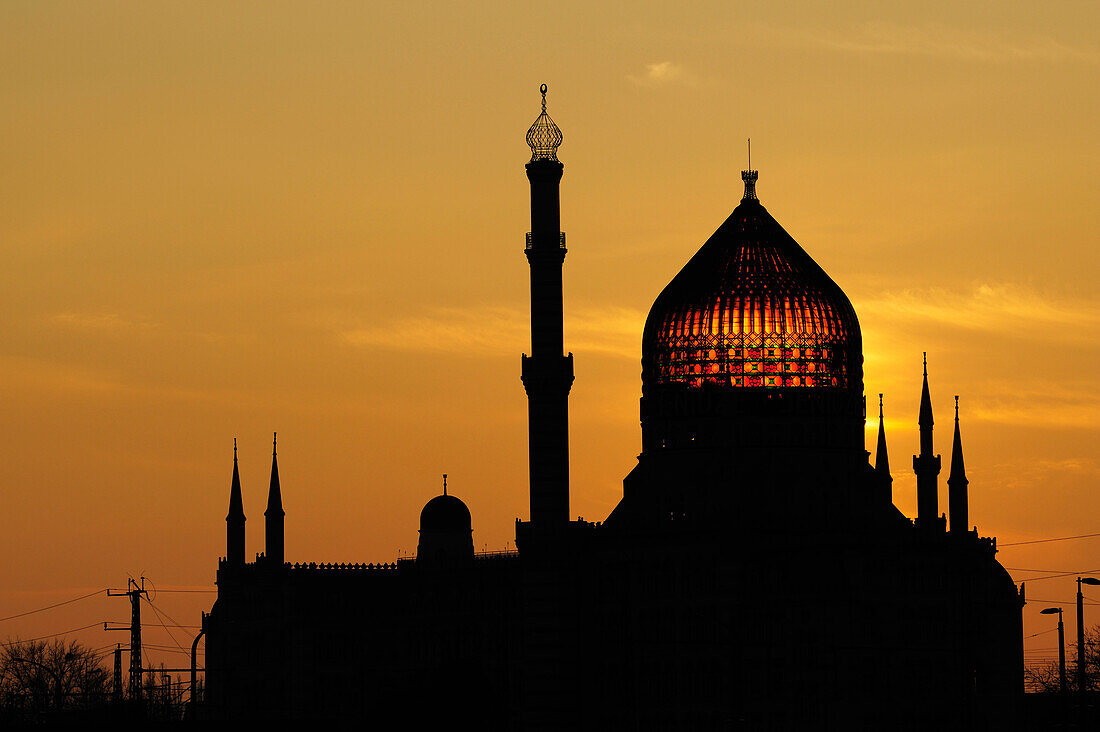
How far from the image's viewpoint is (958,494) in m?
120

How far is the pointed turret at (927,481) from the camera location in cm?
11750

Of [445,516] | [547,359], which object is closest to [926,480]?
[547,359]

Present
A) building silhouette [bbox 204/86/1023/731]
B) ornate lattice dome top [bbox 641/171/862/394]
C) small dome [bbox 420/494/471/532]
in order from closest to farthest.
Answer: building silhouette [bbox 204/86/1023/731]
ornate lattice dome top [bbox 641/171/862/394]
small dome [bbox 420/494/471/532]

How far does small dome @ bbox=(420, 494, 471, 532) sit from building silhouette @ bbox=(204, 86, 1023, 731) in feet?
45.4

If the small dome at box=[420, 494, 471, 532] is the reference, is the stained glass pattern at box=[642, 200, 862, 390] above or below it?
above

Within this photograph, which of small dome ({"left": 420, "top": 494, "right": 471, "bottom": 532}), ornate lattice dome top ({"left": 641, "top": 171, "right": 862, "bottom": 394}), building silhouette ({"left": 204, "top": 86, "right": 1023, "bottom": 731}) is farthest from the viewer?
small dome ({"left": 420, "top": 494, "right": 471, "bottom": 532})

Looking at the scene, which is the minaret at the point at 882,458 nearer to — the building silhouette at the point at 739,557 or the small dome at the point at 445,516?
the building silhouette at the point at 739,557

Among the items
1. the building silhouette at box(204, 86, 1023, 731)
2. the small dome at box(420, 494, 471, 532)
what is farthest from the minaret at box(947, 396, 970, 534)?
the small dome at box(420, 494, 471, 532)

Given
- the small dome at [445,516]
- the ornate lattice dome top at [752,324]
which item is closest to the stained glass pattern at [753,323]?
the ornate lattice dome top at [752,324]

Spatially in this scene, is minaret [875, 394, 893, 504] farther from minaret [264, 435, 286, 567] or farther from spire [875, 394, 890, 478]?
minaret [264, 435, 286, 567]

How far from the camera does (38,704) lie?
149 m

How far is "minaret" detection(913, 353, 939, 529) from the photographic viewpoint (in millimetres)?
117500

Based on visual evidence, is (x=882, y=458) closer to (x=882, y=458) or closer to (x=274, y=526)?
(x=882, y=458)

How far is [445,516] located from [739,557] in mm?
33163
